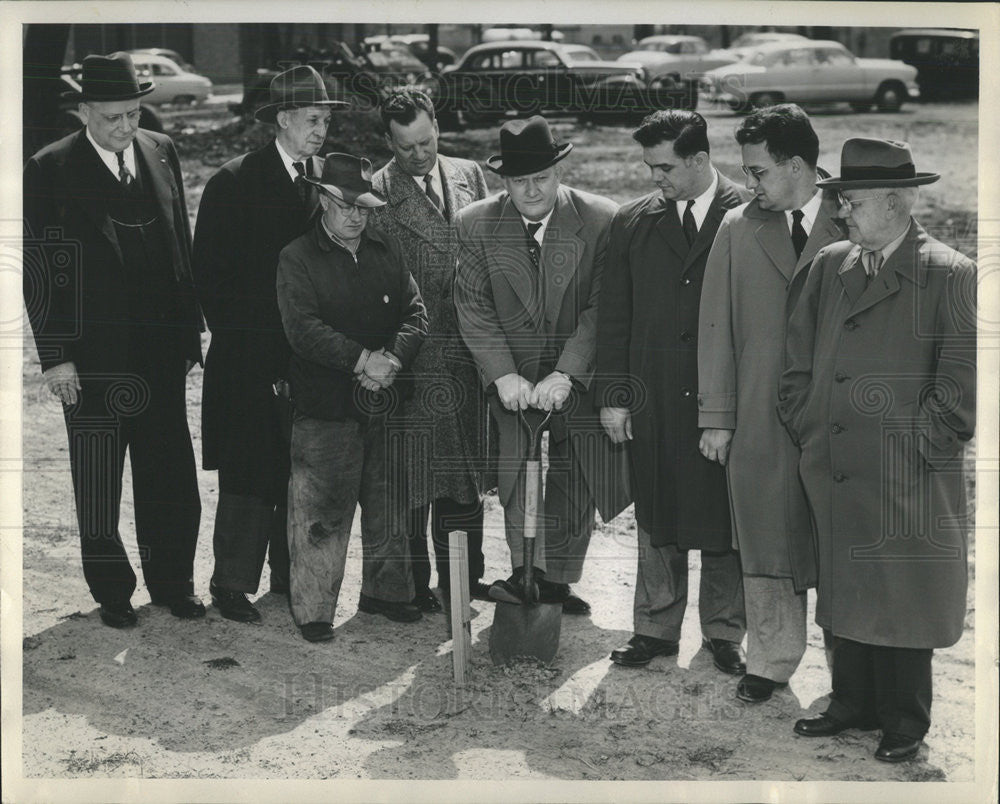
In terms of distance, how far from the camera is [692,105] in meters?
6.02

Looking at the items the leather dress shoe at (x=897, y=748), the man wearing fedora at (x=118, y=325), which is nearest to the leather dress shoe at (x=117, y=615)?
the man wearing fedora at (x=118, y=325)

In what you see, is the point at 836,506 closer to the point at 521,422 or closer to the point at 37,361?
the point at 521,422

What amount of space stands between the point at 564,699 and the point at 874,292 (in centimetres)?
205

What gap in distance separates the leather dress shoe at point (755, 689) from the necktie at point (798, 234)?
171 centimetres

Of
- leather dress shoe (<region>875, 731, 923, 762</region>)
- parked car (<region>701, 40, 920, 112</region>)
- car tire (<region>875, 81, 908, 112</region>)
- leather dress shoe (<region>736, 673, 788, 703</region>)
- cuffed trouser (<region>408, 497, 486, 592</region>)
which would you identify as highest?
parked car (<region>701, 40, 920, 112</region>)

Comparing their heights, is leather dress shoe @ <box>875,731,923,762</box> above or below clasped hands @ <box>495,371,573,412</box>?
below

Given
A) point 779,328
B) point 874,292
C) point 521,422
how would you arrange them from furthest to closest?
point 521,422 → point 779,328 → point 874,292

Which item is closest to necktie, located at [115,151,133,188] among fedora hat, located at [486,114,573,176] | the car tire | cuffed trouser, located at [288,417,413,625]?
cuffed trouser, located at [288,417,413,625]

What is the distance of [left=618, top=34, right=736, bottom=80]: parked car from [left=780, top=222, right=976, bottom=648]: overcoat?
3.57 feet

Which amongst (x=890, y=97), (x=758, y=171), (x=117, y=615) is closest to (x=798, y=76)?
(x=890, y=97)

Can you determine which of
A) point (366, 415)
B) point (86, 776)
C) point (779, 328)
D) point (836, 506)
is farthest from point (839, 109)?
point (86, 776)

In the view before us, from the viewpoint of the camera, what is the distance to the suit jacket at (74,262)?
5895 mm

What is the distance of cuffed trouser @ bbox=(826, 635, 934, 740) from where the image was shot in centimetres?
520

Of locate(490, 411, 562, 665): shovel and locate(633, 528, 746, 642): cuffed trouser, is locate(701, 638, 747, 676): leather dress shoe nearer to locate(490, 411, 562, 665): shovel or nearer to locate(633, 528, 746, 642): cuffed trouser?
locate(633, 528, 746, 642): cuffed trouser
